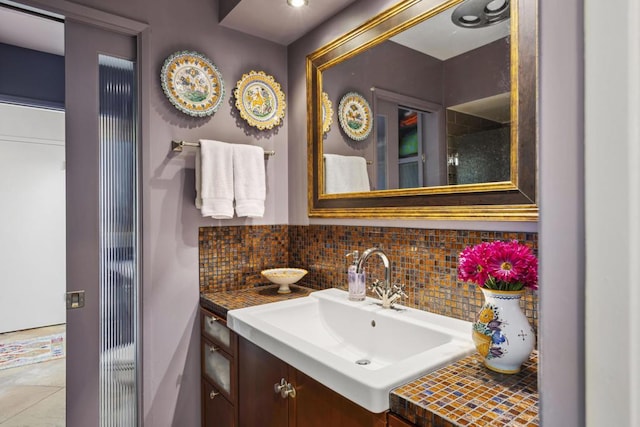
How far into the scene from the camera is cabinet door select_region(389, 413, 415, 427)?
816 mm

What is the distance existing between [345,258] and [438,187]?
631 millimetres

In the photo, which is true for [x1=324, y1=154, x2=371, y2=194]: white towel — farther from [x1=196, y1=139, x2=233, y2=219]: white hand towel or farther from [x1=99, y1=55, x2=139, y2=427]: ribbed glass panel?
[x1=99, y1=55, x2=139, y2=427]: ribbed glass panel

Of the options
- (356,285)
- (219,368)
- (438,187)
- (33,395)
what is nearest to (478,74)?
(438,187)

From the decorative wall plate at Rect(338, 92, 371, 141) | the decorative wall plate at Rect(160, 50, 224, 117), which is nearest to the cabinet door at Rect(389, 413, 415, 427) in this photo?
the decorative wall plate at Rect(338, 92, 371, 141)

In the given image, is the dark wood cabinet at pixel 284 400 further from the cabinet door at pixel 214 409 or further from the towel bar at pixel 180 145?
the towel bar at pixel 180 145

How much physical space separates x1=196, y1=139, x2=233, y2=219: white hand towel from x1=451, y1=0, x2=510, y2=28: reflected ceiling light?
3.83 feet

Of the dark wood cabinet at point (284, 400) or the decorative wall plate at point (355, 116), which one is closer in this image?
the dark wood cabinet at point (284, 400)

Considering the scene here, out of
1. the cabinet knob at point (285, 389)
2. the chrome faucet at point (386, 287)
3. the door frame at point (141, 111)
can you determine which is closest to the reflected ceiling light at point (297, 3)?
the door frame at point (141, 111)

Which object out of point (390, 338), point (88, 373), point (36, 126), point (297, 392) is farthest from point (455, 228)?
point (36, 126)

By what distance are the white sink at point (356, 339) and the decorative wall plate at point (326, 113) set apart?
832 mm

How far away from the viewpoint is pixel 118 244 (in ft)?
5.71

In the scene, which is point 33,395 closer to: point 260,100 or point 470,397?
point 260,100

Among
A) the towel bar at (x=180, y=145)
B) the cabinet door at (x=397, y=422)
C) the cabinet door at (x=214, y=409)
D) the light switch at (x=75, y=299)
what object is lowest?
the cabinet door at (x=214, y=409)

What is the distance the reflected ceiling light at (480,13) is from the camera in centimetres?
119
